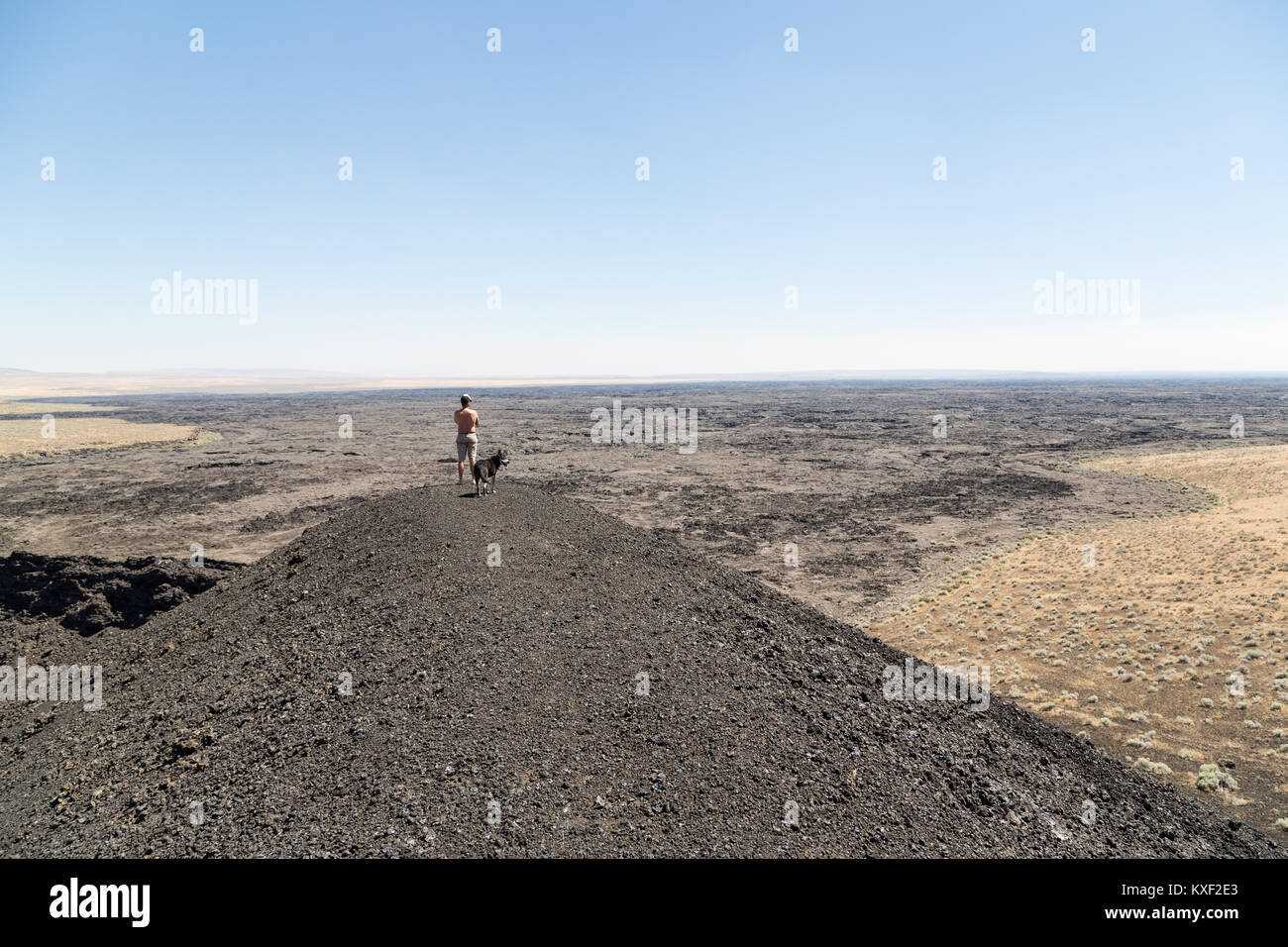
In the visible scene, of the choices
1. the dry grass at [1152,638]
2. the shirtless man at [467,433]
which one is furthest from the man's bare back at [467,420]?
the dry grass at [1152,638]

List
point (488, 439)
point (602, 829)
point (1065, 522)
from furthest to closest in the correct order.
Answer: point (488, 439) < point (1065, 522) < point (602, 829)

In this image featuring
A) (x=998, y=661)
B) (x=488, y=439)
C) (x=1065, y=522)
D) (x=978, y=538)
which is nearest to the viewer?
(x=998, y=661)

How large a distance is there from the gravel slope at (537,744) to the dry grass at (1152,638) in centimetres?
480

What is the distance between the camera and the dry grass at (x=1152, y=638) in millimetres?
12453

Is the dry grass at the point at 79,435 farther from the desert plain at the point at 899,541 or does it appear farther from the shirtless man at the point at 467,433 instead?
the shirtless man at the point at 467,433

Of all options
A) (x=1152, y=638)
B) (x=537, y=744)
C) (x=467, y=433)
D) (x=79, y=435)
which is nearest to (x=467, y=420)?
(x=467, y=433)

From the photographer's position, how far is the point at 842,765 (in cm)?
726

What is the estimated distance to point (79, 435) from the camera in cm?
7588

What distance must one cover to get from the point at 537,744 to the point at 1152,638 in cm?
1947

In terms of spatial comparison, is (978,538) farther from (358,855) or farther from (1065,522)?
(358,855)

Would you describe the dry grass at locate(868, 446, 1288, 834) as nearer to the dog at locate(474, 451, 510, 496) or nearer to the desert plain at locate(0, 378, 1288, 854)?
the desert plain at locate(0, 378, 1288, 854)

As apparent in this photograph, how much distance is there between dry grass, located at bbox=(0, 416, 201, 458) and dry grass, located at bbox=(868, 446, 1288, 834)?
77.0 meters
